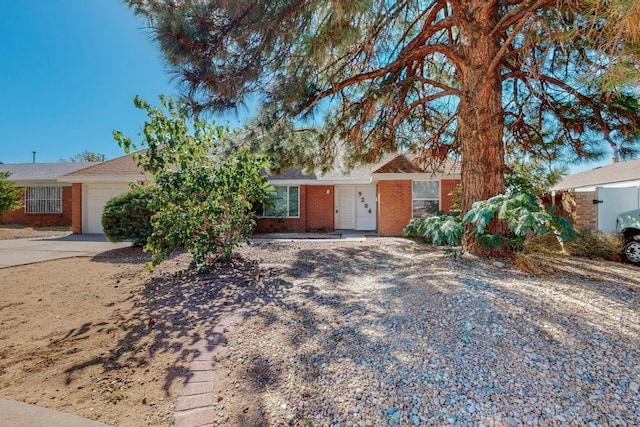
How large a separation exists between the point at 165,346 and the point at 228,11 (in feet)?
14.9

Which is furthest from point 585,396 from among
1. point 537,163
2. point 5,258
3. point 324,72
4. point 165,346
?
point 5,258

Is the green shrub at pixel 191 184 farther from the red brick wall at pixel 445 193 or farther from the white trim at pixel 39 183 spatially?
the white trim at pixel 39 183

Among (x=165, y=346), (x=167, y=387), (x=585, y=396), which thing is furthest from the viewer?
(x=165, y=346)

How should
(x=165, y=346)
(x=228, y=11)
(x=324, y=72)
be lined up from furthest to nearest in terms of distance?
(x=324, y=72) → (x=228, y=11) → (x=165, y=346)

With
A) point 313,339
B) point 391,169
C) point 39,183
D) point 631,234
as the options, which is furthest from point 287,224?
point 39,183

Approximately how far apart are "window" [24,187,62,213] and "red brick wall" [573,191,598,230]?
79.9 feet

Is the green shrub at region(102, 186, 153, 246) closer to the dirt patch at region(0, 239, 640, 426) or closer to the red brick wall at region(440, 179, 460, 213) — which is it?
the dirt patch at region(0, 239, 640, 426)

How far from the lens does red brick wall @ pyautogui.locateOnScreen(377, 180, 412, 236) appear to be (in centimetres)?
1242

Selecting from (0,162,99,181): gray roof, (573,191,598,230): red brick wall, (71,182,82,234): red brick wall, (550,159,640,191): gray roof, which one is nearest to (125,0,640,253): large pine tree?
(573,191,598,230): red brick wall

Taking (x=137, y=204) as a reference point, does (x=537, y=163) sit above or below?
above

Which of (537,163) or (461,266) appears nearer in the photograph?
(461,266)

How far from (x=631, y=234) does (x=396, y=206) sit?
6830 millimetres

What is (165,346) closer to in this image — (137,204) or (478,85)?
(478,85)

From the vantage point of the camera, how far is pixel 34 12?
25.6 ft
